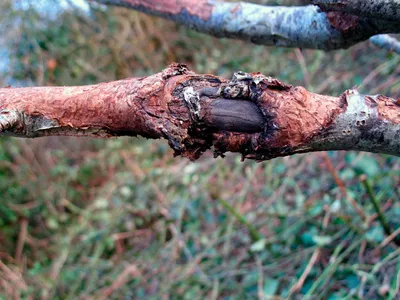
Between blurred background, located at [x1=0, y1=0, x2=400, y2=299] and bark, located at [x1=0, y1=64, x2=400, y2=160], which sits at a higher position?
bark, located at [x1=0, y1=64, x2=400, y2=160]

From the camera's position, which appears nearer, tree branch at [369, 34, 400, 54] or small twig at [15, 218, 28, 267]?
tree branch at [369, 34, 400, 54]

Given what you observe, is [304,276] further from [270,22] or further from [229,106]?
[229,106]

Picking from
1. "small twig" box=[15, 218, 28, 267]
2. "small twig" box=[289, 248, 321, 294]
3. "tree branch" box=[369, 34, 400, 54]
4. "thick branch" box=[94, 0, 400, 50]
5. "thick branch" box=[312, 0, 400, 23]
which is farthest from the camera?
"small twig" box=[15, 218, 28, 267]

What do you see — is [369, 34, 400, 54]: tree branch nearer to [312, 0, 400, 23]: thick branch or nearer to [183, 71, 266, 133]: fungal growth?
[312, 0, 400, 23]: thick branch

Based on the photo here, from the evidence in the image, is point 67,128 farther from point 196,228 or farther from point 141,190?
point 141,190

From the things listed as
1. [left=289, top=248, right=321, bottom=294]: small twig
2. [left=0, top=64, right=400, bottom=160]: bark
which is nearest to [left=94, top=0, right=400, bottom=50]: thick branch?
[left=0, top=64, right=400, bottom=160]: bark

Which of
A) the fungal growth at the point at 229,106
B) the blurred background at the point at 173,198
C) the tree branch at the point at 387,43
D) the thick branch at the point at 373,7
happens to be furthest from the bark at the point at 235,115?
the blurred background at the point at 173,198

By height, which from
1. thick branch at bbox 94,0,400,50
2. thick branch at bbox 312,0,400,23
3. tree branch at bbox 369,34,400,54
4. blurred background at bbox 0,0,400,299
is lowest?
blurred background at bbox 0,0,400,299

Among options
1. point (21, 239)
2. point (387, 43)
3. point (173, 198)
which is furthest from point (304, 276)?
point (21, 239)

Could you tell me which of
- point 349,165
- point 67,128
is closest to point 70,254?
point 349,165
